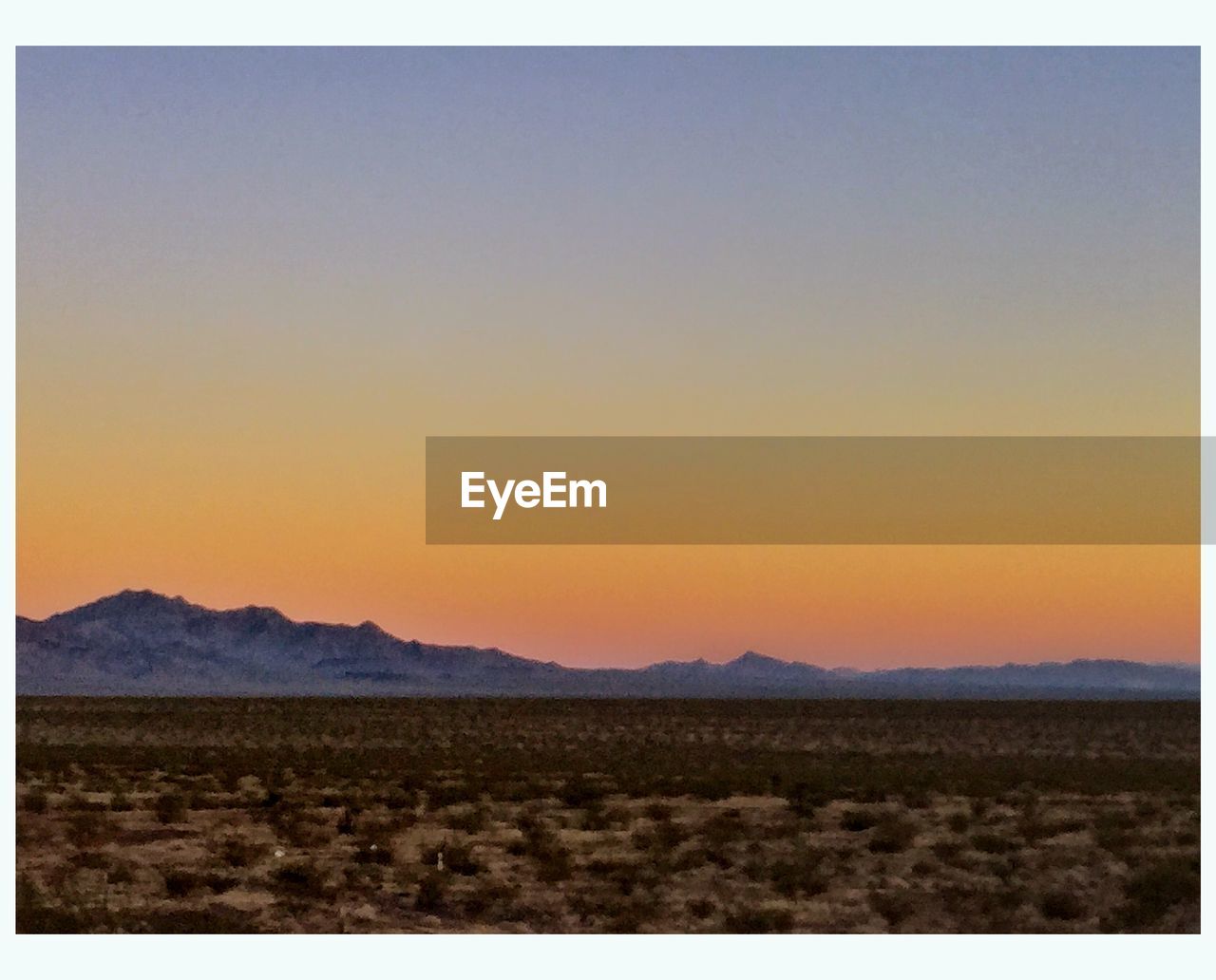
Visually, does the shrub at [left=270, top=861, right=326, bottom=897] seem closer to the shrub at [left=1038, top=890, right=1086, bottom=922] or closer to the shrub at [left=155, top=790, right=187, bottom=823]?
the shrub at [left=155, top=790, right=187, bottom=823]

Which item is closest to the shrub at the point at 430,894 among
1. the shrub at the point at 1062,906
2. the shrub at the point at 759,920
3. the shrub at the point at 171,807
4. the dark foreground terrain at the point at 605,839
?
the dark foreground terrain at the point at 605,839

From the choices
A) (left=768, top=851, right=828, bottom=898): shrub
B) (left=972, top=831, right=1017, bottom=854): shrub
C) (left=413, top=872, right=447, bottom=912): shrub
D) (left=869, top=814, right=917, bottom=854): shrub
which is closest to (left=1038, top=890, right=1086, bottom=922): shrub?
(left=768, top=851, right=828, bottom=898): shrub

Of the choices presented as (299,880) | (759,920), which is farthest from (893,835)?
(299,880)

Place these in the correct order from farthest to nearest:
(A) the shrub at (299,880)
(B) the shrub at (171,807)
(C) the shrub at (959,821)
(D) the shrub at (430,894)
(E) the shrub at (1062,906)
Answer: (B) the shrub at (171,807) → (C) the shrub at (959,821) → (A) the shrub at (299,880) → (D) the shrub at (430,894) → (E) the shrub at (1062,906)

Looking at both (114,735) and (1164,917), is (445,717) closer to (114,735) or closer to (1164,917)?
(114,735)

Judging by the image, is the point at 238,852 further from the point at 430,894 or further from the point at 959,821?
the point at 959,821

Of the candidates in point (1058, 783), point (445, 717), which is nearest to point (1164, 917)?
point (1058, 783)

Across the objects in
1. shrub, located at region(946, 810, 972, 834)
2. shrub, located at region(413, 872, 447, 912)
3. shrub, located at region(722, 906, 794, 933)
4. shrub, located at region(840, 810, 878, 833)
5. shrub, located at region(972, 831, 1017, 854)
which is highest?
shrub, located at region(840, 810, 878, 833)

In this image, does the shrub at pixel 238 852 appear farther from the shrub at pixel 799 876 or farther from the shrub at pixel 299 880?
the shrub at pixel 799 876

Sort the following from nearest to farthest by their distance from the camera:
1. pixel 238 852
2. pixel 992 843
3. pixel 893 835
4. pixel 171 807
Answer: pixel 238 852 < pixel 992 843 < pixel 893 835 < pixel 171 807

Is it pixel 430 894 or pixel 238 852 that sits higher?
pixel 238 852
